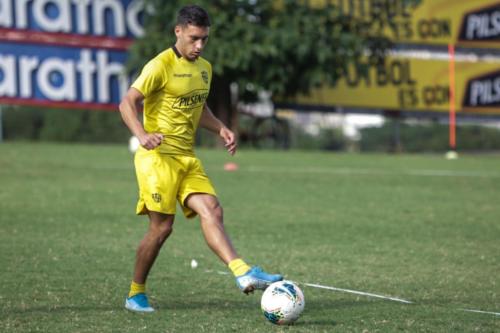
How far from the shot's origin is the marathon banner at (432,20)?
32875 mm

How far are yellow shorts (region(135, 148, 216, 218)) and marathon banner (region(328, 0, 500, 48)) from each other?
25247mm

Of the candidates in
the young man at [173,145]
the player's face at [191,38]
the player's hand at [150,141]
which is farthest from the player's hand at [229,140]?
the player's hand at [150,141]

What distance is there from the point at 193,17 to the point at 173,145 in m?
0.88

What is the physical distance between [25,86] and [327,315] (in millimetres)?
23764

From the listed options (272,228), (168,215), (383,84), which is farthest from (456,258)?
(383,84)

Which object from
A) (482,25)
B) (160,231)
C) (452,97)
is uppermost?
(482,25)

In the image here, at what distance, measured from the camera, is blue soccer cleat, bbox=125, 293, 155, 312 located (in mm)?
7023

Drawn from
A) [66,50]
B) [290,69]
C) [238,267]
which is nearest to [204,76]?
[238,267]

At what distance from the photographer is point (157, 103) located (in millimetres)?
7105

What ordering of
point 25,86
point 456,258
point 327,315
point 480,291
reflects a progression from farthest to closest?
point 25,86 < point 456,258 < point 480,291 < point 327,315

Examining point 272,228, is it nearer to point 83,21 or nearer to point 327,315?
point 327,315

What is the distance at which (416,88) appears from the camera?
34.1 m

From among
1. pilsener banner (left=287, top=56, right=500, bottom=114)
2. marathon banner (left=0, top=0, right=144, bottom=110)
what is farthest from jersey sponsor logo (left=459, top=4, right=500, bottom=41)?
marathon banner (left=0, top=0, right=144, bottom=110)

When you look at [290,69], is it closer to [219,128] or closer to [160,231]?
[219,128]
